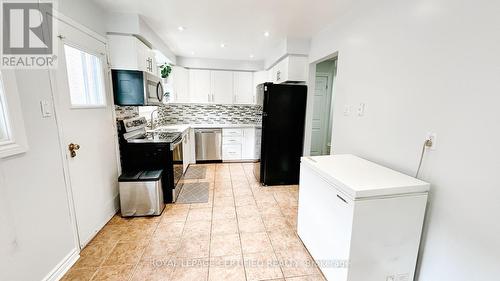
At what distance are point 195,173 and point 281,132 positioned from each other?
1.92 m

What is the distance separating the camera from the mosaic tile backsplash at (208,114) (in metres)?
4.84

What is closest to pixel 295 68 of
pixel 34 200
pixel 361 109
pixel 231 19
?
pixel 231 19

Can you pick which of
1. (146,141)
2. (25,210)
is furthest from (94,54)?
(25,210)

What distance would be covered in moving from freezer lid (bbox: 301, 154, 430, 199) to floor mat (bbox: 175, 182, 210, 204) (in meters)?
1.83

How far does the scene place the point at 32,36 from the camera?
1445 mm

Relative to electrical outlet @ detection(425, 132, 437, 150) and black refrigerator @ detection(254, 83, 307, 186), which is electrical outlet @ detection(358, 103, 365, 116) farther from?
black refrigerator @ detection(254, 83, 307, 186)

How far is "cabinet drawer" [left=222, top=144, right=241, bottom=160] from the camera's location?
15.4 feet

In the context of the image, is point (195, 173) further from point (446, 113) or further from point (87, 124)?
point (446, 113)

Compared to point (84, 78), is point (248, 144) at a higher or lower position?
lower

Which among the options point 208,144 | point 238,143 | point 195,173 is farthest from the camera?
point 238,143

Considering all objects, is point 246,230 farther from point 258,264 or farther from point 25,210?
point 25,210

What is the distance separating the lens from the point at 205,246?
6.41 ft

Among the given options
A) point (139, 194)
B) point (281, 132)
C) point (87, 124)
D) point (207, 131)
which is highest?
point (87, 124)

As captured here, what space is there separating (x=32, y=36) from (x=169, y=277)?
205cm
